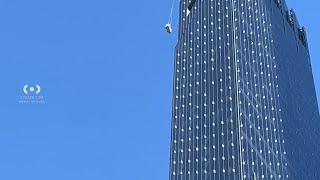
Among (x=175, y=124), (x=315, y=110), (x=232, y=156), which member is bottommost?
(x=232, y=156)

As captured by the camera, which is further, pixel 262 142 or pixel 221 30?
pixel 221 30

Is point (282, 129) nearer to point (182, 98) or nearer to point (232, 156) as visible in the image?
point (232, 156)

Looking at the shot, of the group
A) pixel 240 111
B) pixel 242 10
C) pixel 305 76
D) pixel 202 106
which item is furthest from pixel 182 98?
pixel 305 76

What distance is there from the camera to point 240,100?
162250 millimetres

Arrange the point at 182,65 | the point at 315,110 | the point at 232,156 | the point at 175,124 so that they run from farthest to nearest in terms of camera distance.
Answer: the point at 315,110
the point at 182,65
the point at 175,124
the point at 232,156

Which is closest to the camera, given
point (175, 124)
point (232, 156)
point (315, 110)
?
point (232, 156)

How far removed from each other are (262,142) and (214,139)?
446 inches

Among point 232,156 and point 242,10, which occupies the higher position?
point 242,10

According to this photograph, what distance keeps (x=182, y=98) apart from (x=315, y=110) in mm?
47186

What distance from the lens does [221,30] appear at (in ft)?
609

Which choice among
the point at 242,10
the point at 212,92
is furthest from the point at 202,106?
the point at 242,10

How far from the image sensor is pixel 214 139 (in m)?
156

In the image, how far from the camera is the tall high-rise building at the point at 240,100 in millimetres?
151125

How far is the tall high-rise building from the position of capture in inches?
5950
